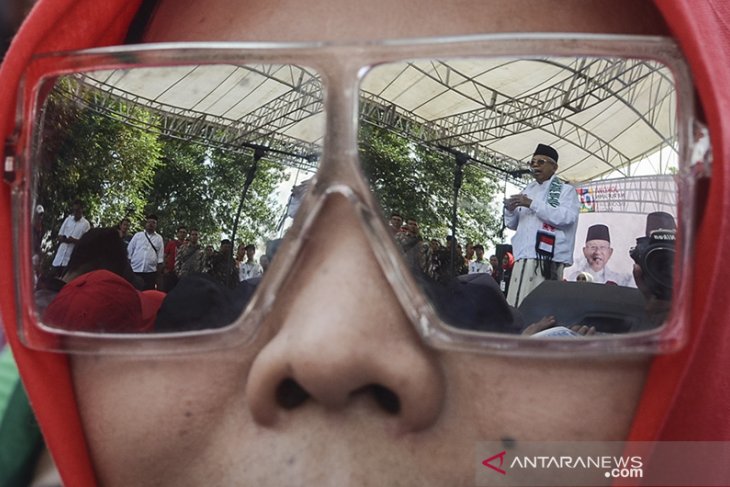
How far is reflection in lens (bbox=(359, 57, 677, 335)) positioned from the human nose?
0.23 feet

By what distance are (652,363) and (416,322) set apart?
36 cm

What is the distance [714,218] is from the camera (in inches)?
33.6

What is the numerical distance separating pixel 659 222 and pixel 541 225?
0.56ft

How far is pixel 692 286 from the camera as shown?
2.89 feet

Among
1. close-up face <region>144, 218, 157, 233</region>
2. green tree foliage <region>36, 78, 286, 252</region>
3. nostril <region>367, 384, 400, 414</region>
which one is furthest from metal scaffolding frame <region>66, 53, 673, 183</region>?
nostril <region>367, 384, 400, 414</region>

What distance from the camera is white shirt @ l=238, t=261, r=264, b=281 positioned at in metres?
0.93

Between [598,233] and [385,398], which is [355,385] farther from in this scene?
[598,233]

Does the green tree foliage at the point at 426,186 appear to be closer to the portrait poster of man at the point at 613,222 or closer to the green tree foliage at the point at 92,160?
the portrait poster of man at the point at 613,222

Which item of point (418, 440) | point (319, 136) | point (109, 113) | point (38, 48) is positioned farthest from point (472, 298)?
point (38, 48)

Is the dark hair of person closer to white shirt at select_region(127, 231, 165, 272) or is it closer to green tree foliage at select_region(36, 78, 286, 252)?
green tree foliage at select_region(36, 78, 286, 252)

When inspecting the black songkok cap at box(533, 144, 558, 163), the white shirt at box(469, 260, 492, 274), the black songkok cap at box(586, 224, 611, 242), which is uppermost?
the black songkok cap at box(533, 144, 558, 163)

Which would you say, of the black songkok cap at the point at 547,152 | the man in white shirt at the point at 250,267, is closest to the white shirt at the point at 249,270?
the man in white shirt at the point at 250,267

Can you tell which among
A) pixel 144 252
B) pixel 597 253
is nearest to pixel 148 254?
pixel 144 252

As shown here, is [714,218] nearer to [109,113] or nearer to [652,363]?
[652,363]
